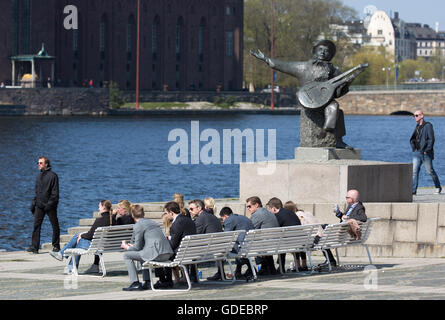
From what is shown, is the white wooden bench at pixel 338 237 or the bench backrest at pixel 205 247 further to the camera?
the white wooden bench at pixel 338 237

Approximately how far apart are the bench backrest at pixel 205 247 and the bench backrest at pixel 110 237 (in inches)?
66.6

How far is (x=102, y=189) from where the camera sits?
43594 millimetres

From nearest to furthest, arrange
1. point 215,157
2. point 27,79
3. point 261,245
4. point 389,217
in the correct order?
point 261,245 → point 389,217 → point 215,157 → point 27,79

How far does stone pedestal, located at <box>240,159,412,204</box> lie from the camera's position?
18.2m

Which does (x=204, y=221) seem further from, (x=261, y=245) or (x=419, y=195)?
(x=419, y=195)

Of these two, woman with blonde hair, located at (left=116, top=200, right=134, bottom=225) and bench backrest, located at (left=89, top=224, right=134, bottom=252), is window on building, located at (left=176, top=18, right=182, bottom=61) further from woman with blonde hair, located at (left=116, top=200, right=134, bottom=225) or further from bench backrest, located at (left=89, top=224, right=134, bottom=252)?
bench backrest, located at (left=89, top=224, right=134, bottom=252)

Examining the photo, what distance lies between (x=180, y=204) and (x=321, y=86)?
204 inches

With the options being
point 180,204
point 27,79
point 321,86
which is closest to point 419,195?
point 321,86

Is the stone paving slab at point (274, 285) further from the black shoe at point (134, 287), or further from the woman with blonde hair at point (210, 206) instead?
the woman with blonde hair at point (210, 206)

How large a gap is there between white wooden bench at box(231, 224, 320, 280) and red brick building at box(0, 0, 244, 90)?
87080 millimetres

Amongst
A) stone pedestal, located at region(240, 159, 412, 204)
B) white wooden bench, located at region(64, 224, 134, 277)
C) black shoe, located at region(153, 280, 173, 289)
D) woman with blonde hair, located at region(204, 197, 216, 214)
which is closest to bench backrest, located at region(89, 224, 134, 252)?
white wooden bench, located at region(64, 224, 134, 277)

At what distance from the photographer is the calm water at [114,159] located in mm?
37416

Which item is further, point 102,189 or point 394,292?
point 102,189

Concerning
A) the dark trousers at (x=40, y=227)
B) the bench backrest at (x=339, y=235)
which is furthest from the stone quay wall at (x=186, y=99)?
the bench backrest at (x=339, y=235)
